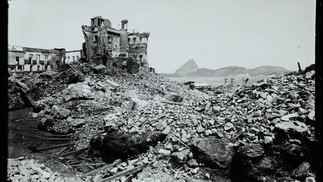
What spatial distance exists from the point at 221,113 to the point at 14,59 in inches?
1224

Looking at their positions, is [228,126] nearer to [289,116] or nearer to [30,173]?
[289,116]

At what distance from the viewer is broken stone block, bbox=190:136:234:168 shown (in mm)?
5488

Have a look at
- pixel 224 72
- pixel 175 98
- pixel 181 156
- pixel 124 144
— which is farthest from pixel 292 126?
pixel 224 72

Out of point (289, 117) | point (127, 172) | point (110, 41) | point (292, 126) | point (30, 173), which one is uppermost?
point (110, 41)

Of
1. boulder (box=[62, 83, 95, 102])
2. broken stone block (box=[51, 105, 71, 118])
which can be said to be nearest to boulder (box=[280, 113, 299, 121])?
broken stone block (box=[51, 105, 71, 118])

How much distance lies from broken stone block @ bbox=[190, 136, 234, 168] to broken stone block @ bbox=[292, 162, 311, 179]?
1.50m

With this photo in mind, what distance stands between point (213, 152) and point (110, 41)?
88.6 feet

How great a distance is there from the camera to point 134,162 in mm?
6391

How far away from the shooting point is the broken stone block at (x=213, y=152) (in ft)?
18.0

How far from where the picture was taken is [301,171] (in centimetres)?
459

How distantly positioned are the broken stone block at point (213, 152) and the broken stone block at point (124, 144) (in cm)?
136

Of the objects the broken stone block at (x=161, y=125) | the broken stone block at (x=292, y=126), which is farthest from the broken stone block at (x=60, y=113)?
the broken stone block at (x=292, y=126)

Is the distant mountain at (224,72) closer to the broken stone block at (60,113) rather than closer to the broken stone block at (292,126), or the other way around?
the broken stone block at (60,113)

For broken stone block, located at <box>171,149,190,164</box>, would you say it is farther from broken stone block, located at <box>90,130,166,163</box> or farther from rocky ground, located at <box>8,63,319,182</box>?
broken stone block, located at <box>90,130,166,163</box>
